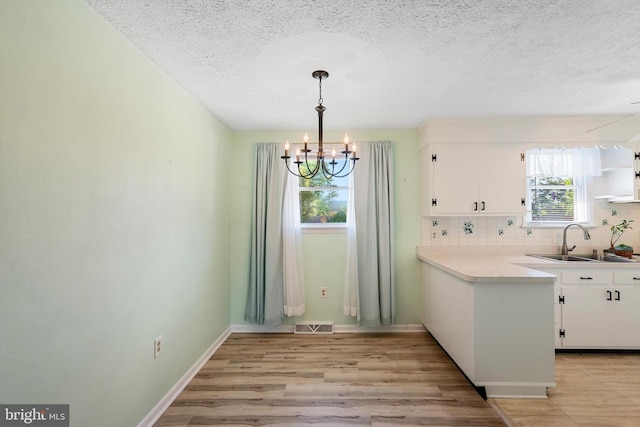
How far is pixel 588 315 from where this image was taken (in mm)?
2713

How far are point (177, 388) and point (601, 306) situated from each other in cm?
380

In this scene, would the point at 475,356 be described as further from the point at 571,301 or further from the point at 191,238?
the point at 191,238

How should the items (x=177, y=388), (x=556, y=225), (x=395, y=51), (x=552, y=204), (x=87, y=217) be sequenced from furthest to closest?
1. (x=552, y=204)
2. (x=556, y=225)
3. (x=177, y=388)
4. (x=395, y=51)
5. (x=87, y=217)

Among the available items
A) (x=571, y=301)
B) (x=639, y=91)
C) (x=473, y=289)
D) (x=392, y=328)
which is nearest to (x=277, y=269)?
(x=392, y=328)

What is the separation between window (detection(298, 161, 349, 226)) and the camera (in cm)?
353

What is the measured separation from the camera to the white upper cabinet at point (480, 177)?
3.11 metres

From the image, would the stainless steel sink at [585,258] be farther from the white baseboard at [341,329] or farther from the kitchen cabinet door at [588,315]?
the white baseboard at [341,329]

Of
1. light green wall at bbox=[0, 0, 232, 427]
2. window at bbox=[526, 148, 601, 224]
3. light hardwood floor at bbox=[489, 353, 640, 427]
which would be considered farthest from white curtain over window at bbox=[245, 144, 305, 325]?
window at bbox=[526, 148, 601, 224]

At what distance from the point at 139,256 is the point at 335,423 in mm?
1664

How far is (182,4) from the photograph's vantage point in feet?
4.70

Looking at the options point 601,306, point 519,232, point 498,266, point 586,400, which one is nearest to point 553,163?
point 519,232

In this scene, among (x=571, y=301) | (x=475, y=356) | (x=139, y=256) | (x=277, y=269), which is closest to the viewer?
(x=139, y=256)

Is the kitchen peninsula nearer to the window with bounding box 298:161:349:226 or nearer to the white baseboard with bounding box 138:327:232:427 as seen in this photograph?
the window with bounding box 298:161:349:226

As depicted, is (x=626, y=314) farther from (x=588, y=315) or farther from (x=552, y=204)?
(x=552, y=204)
